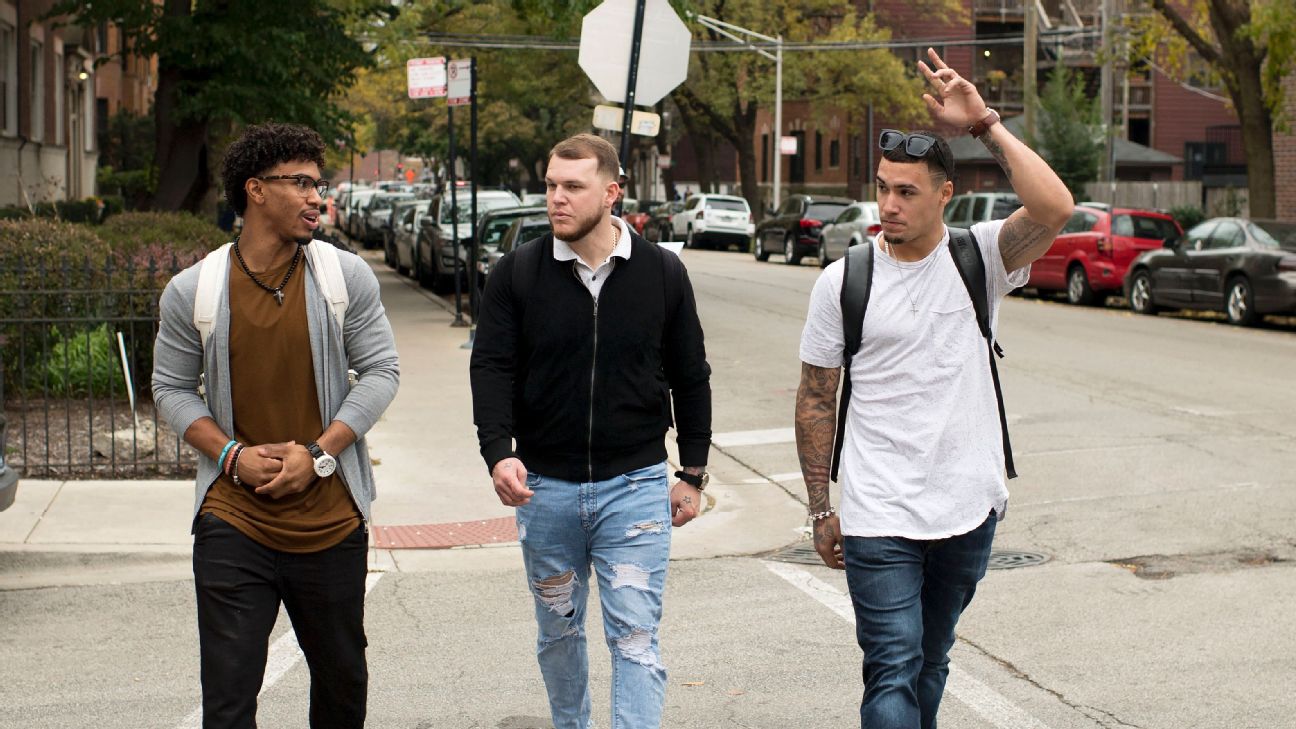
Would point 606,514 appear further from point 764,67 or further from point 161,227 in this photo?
point 764,67

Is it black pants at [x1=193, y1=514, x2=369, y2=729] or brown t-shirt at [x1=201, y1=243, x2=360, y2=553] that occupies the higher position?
brown t-shirt at [x1=201, y1=243, x2=360, y2=553]

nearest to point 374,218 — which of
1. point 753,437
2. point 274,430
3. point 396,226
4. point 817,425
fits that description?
point 396,226

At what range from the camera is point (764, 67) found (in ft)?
174

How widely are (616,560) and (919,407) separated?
96cm

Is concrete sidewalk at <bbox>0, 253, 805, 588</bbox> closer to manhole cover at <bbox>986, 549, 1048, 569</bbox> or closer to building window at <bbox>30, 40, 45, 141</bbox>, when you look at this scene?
manhole cover at <bbox>986, 549, 1048, 569</bbox>

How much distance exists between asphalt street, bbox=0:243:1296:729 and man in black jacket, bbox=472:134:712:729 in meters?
1.17

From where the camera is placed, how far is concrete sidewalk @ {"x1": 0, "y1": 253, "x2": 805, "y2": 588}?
8.29m

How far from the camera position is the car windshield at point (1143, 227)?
26.0 metres

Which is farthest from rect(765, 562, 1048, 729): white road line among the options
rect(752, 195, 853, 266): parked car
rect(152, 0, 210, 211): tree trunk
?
rect(752, 195, 853, 266): parked car

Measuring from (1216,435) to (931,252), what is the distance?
8537 millimetres

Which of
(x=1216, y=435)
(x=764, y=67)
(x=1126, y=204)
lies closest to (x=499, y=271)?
(x=1216, y=435)

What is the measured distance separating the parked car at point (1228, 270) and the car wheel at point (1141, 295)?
15mm

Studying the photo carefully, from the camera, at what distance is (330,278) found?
420 cm

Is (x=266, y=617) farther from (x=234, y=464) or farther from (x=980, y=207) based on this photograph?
(x=980, y=207)
